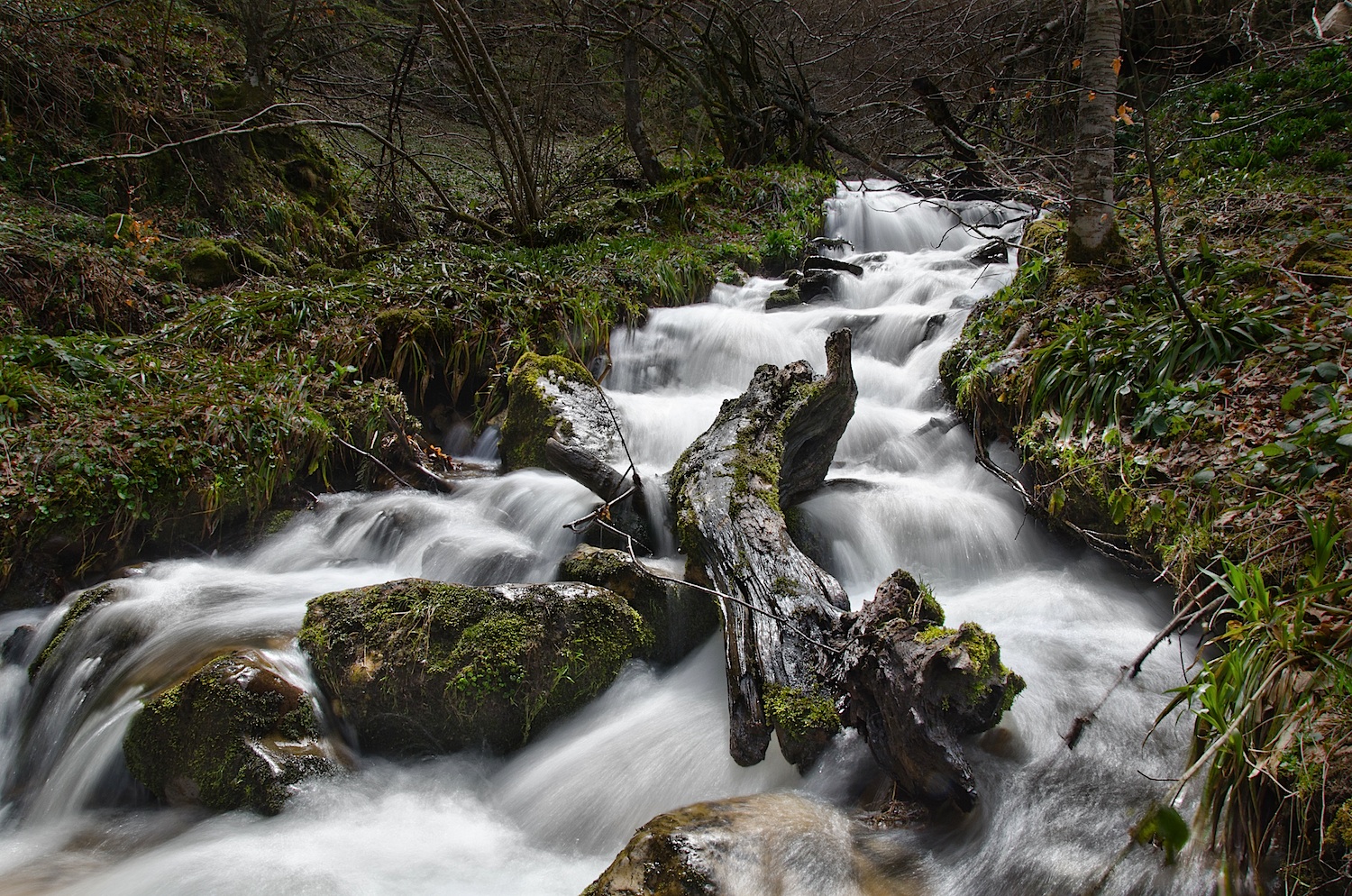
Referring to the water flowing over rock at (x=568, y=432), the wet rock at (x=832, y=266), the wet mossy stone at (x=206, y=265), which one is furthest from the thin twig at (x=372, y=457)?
the wet rock at (x=832, y=266)

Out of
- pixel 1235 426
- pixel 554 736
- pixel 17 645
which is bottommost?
pixel 554 736

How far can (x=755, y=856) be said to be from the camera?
7.52 feet

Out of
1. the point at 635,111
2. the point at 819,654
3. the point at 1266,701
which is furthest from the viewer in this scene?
the point at 635,111

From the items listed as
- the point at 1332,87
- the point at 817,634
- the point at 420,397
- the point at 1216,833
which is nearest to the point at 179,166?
the point at 420,397

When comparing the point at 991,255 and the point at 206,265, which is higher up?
the point at 206,265

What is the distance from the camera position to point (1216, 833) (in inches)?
80.1

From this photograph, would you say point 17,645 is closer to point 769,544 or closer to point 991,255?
point 769,544

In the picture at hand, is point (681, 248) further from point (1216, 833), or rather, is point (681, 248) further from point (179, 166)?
point (1216, 833)

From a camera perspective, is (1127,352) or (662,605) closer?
(662,605)

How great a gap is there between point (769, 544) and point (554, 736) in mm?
1428

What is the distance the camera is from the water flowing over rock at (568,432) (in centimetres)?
467

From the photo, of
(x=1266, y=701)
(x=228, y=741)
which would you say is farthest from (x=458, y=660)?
(x=1266, y=701)

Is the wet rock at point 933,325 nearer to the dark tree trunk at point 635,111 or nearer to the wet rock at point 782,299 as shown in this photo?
the wet rock at point 782,299

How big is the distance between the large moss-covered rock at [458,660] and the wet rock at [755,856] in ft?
4.06
